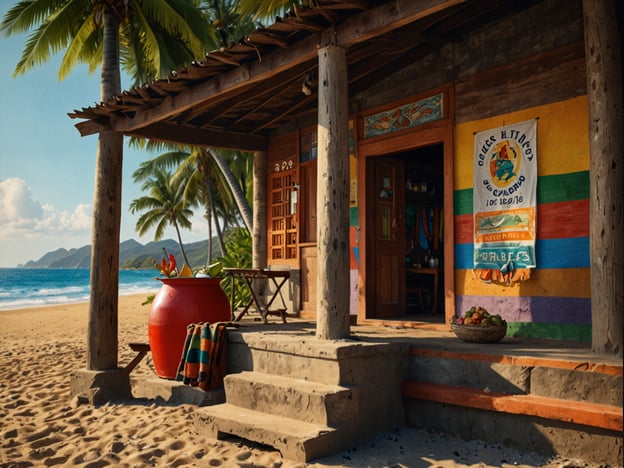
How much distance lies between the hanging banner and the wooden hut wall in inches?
3.2

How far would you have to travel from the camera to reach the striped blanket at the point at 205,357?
18.0 feet

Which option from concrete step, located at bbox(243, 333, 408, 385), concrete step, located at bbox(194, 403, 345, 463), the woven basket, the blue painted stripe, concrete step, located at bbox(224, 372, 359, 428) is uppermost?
the blue painted stripe

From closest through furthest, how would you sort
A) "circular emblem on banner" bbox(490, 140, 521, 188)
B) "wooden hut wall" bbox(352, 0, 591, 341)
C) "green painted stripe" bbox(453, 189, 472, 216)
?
"wooden hut wall" bbox(352, 0, 591, 341) → "circular emblem on banner" bbox(490, 140, 521, 188) → "green painted stripe" bbox(453, 189, 472, 216)

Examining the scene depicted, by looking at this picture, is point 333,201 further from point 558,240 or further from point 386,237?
point 386,237

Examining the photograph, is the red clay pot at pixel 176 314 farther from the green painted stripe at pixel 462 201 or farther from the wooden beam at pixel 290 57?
the green painted stripe at pixel 462 201

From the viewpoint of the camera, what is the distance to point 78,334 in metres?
13.8

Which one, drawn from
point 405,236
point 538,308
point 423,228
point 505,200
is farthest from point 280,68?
point 423,228

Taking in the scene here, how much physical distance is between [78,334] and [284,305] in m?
7.78

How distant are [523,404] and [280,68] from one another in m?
3.55

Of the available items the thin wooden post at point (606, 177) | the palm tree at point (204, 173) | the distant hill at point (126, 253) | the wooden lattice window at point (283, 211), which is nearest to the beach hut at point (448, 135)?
the thin wooden post at point (606, 177)

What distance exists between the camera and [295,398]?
14.3ft

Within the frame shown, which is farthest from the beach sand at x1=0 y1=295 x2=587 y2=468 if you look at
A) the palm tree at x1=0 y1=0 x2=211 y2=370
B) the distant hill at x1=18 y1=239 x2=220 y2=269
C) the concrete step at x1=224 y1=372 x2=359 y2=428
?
the distant hill at x1=18 y1=239 x2=220 y2=269

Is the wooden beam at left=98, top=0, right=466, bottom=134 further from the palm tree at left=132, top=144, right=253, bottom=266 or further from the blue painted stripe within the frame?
the palm tree at left=132, top=144, right=253, bottom=266

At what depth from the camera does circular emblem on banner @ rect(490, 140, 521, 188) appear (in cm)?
577
